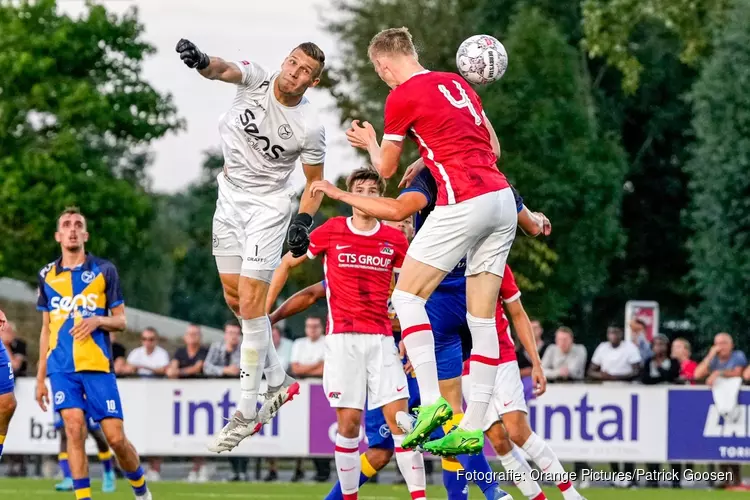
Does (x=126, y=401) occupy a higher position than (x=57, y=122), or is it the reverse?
(x=57, y=122)

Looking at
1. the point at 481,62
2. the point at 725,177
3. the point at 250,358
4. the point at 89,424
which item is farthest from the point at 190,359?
the point at 725,177

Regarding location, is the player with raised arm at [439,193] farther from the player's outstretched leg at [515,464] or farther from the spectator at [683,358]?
the spectator at [683,358]

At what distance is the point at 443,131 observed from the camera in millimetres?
10641

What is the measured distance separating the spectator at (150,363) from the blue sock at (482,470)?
982 centimetres

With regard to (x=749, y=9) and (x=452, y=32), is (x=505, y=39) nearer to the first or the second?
(x=452, y=32)

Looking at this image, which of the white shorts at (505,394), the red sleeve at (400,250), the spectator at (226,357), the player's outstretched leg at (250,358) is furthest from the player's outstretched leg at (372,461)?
the spectator at (226,357)

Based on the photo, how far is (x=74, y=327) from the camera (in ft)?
47.8

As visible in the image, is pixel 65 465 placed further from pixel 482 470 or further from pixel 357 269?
pixel 482 470

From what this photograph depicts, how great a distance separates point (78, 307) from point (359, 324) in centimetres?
317

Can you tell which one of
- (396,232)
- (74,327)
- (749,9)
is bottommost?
(74,327)

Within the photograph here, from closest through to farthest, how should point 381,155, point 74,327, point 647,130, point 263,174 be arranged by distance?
point 381,155 → point 263,174 → point 74,327 → point 647,130

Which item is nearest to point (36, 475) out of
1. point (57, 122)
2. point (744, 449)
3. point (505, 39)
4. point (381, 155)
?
point (744, 449)

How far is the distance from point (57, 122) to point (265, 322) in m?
34.4

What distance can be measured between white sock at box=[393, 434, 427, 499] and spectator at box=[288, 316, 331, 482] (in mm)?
8819
